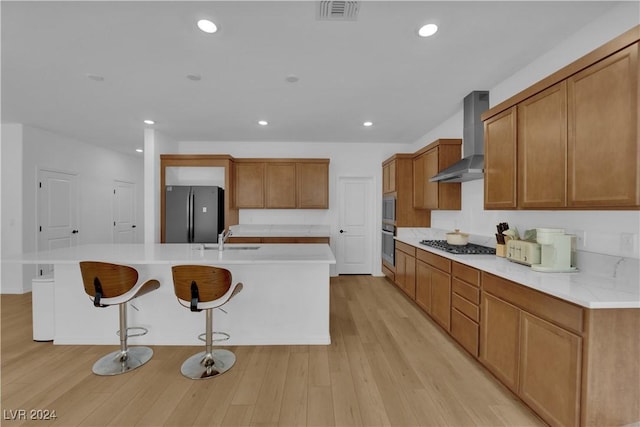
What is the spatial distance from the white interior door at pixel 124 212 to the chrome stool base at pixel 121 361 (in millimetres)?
4890

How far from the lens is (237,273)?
278cm

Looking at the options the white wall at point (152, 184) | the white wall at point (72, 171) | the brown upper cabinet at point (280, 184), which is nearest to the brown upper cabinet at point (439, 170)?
the brown upper cabinet at point (280, 184)

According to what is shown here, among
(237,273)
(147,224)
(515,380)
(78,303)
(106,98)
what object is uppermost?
(106,98)

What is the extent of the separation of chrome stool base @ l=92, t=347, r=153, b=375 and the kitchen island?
20cm

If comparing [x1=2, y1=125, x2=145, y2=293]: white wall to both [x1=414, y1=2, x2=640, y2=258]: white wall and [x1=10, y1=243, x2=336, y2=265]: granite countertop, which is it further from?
[x1=414, y1=2, x2=640, y2=258]: white wall

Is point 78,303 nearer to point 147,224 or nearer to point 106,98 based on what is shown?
point 147,224

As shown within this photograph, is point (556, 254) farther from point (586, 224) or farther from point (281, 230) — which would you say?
point (281, 230)

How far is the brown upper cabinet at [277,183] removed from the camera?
5.10 metres

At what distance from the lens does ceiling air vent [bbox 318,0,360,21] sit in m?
1.76

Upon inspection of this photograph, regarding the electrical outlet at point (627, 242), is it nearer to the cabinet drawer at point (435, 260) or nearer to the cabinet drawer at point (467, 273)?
the cabinet drawer at point (467, 273)

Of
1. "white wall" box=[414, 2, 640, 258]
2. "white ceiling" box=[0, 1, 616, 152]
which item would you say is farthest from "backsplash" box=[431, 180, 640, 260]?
"white ceiling" box=[0, 1, 616, 152]

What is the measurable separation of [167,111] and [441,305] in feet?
14.1

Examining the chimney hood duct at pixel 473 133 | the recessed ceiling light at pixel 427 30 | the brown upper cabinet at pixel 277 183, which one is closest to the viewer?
the recessed ceiling light at pixel 427 30

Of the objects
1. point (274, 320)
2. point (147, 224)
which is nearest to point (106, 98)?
point (147, 224)
